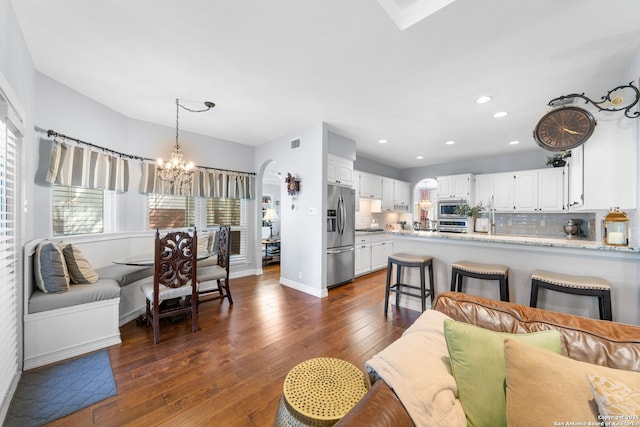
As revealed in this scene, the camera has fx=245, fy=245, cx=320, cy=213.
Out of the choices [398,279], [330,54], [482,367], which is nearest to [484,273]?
[398,279]

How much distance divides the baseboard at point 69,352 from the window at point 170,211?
1954 millimetres

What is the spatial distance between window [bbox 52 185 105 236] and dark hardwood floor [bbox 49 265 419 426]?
1395 millimetres

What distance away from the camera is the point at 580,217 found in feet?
16.5

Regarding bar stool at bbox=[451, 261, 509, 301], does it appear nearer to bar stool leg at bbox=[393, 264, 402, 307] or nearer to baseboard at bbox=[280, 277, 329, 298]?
bar stool leg at bbox=[393, 264, 402, 307]

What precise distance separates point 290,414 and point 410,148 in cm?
524

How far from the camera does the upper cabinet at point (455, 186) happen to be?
5.93 metres

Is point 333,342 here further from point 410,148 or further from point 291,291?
point 410,148

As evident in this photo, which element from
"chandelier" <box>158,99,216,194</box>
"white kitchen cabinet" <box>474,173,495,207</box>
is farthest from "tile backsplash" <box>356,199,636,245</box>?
"chandelier" <box>158,99,216,194</box>

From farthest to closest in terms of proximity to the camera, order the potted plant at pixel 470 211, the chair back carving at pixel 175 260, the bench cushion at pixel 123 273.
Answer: the potted plant at pixel 470 211
the bench cushion at pixel 123 273
the chair back carving at pixel 175 260

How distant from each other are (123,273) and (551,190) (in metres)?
7.50

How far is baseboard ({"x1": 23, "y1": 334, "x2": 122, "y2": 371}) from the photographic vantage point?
206 centimetres

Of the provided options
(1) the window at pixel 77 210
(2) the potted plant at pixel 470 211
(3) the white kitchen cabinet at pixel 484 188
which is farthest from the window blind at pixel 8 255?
(3) the white kitchen cabinet at pixel 484 188

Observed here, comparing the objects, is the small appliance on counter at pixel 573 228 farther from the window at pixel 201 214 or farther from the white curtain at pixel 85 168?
the white curtain at pixel 85 168

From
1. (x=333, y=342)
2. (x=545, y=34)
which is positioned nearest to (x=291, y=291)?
(x=333, y=342)
